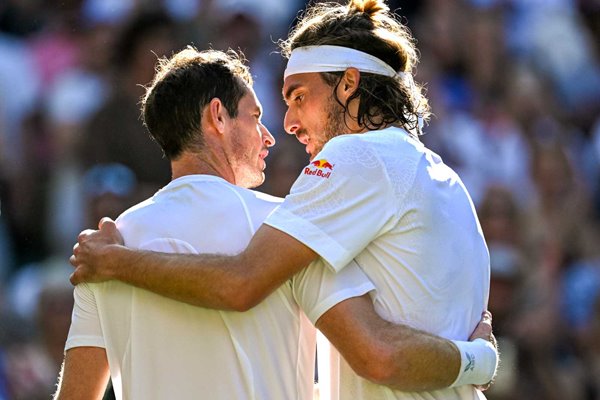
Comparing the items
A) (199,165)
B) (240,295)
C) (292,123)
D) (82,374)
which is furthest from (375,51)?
(82,374)

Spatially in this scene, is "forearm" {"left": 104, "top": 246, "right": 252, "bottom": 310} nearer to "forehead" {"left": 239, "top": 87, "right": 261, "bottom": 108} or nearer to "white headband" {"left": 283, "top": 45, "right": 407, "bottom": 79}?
"forehead" {"left": 239, "top": 87, "right": 261, "bottom": 108}

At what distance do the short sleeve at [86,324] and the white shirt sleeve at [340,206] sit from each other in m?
0.60

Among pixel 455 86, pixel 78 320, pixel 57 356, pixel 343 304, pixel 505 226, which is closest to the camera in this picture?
pixel 343 304

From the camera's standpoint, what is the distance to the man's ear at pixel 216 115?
11.9 feet

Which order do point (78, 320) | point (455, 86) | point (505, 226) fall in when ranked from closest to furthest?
1. point (78, 320)
2. point (505, 226)
3. point (455, 86)

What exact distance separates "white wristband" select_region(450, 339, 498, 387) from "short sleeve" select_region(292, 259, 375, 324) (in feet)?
1.07

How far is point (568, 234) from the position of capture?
838 cm

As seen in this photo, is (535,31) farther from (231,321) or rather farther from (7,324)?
(231,321)

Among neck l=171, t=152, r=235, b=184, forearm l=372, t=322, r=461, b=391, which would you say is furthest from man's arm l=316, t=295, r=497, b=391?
neck l=171, t=152, r=235, b=184

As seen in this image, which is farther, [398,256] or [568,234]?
[568,234]

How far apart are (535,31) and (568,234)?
1711 mm

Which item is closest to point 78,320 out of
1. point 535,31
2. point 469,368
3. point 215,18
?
point 469,368

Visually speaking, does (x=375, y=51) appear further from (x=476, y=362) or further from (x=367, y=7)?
(x=476, y=362)

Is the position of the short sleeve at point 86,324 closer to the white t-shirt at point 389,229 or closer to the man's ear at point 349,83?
the white t-shirt at point 389,229
